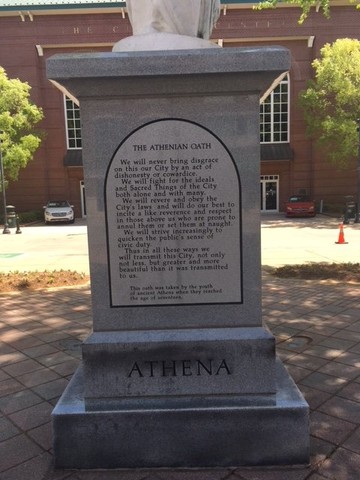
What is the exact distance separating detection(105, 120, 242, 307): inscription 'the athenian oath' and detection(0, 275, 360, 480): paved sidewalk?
1133 millimetres

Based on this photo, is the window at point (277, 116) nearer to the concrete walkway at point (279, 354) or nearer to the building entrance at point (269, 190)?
the building entrance at point (269, 190)

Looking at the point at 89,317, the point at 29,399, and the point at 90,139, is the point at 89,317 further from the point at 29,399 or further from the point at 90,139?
the point at 90,139

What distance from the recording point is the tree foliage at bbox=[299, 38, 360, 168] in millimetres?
26484

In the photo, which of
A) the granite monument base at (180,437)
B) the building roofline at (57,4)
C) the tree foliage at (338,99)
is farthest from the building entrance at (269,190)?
the granite monument base at (180,437)

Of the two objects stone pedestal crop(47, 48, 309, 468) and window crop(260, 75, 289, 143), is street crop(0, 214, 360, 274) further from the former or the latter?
window crop(260, 75, 289, 143)

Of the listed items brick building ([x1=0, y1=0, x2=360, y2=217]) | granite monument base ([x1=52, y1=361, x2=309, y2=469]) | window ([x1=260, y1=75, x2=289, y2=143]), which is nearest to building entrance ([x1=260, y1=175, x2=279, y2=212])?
brick building ([x1=0, y1=0, x2=360, y2=217])

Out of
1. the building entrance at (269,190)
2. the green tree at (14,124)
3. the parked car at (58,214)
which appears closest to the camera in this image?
the green tree at (14,124)

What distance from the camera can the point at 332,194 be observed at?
110 feet

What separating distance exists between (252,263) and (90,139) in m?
1.30

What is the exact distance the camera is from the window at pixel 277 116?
33500 millimetres

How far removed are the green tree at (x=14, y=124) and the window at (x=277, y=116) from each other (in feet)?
52.3

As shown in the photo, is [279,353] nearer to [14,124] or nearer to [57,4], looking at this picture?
[14,124]

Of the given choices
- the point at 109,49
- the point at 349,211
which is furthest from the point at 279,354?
the point at 109,49

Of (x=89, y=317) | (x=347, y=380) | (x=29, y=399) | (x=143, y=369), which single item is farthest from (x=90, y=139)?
(x=89, y=317)
